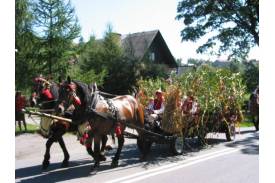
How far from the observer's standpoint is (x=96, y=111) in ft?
27.2

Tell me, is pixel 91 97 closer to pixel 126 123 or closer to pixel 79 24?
pixel 126 123

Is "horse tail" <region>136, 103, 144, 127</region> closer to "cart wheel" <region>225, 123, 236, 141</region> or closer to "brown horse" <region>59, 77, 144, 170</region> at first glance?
"brown horse" <region>59, 77, 144, 170</region>

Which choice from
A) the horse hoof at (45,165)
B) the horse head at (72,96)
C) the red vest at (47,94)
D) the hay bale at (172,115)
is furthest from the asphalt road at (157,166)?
the red vest at (47,94)

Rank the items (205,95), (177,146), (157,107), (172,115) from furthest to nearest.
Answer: (205,95)
(157,107)
(177,146)
(172,115)

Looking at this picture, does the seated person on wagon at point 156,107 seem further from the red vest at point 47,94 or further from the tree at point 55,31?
the tree at point 55,31

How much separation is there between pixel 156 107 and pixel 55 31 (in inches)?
330

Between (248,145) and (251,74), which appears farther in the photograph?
(251,74)

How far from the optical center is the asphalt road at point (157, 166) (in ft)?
25.5

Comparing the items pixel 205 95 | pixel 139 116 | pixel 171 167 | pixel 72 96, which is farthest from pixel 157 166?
pixel 205 95

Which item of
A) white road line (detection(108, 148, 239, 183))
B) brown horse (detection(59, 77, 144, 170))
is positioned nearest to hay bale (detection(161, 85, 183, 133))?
white road line (detection(108, 148, 239, 183))

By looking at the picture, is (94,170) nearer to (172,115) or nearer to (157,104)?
(172,115)

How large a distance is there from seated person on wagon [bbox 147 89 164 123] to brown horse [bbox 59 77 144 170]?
114 centimetres

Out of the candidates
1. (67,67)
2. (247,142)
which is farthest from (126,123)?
(67,67)

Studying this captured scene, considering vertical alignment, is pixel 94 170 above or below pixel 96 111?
below
